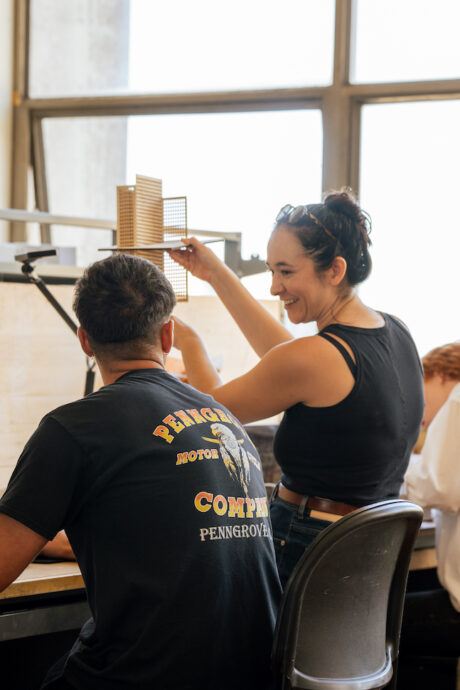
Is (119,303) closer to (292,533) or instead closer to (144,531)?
(144,531)

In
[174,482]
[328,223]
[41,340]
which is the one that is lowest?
[174,482]

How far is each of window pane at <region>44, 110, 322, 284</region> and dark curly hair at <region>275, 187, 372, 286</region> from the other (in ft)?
4.93

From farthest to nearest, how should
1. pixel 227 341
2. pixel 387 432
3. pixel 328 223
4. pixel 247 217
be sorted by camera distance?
pixel 247 217
pixel 227 341
pixel 328 223
pixel 387 432

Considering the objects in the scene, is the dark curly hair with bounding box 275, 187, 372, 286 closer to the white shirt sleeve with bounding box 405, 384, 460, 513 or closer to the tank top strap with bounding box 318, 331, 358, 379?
the tank top strap with bounding box 318, 331, 358, 379

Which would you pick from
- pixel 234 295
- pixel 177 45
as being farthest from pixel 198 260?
pixel 177 45

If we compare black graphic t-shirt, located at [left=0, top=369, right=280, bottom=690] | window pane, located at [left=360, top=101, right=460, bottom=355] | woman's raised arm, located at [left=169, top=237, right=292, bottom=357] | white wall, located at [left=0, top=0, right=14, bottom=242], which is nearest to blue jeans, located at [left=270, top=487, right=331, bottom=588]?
black graphic t-shirt, located at [left=0, top=369, right=280, bottom=690]

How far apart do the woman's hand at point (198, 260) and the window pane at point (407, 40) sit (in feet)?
5.24

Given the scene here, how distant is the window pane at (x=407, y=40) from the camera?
295 centimetres

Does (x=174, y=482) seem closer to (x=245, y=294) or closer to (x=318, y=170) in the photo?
(x=245, y=294)

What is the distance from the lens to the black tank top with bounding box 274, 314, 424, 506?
1379 mm

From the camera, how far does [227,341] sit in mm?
2309

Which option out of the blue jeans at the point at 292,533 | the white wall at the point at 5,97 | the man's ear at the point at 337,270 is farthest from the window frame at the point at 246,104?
the blue jeans at the point at 292,533

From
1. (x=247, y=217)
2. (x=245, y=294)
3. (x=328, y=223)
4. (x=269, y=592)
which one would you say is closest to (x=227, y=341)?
(x=245, y=294)

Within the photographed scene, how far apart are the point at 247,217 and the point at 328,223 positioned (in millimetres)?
1748
